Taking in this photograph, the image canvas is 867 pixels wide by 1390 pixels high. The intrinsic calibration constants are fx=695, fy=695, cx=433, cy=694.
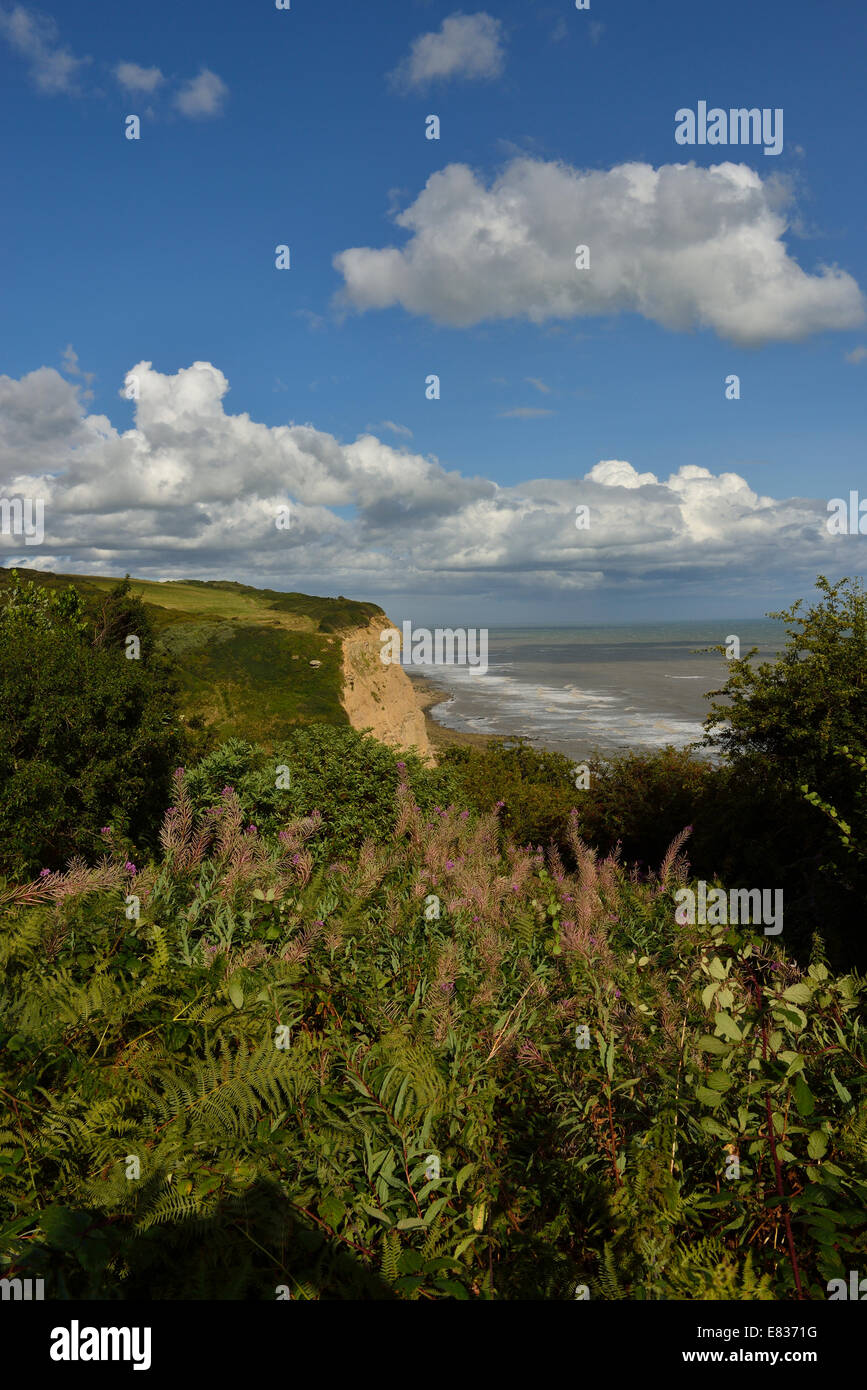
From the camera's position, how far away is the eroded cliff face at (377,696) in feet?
134

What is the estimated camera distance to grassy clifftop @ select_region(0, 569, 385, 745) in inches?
1444

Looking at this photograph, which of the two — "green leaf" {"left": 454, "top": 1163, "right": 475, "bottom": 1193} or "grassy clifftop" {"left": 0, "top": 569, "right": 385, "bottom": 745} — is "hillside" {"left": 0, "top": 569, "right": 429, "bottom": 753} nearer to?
"grassy clifftop" {"left": 0, "top": 569, "right": 385, "bottom": 745}

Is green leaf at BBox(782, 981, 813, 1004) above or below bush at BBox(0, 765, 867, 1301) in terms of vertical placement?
above

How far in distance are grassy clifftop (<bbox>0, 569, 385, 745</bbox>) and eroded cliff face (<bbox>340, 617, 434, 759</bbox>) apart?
0.80m

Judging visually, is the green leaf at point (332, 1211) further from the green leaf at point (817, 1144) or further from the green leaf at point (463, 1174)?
the green leaf at point (817, 1144)

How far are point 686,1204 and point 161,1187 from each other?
1895 millimetres

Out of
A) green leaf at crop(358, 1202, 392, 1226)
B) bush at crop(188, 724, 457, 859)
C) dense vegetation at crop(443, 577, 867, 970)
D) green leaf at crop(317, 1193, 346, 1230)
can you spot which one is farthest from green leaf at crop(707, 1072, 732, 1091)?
bush at crop(188, 724, 457, 859)

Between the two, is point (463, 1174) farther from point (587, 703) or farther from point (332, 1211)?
point (587, 703)

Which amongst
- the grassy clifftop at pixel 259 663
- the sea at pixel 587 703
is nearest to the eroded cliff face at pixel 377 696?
the grassy clifftop at pixel 259 663

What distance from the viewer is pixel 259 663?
4172cm

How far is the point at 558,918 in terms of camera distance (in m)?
6.34

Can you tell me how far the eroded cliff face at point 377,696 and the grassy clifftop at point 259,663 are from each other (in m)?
0.80
